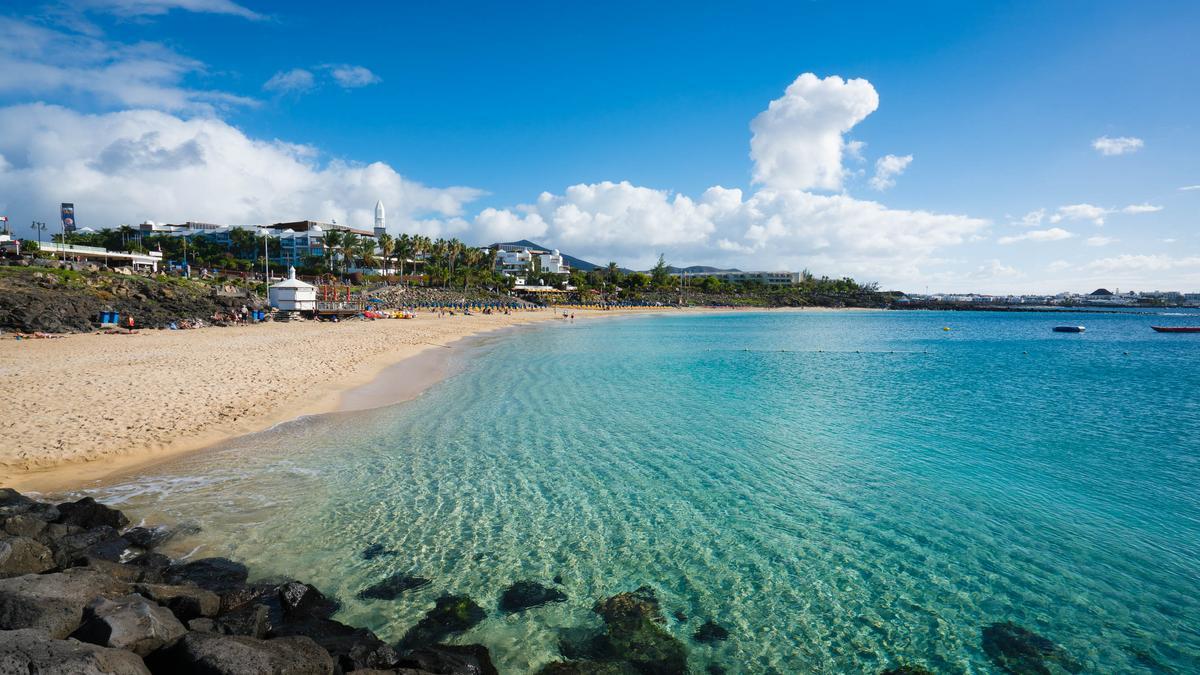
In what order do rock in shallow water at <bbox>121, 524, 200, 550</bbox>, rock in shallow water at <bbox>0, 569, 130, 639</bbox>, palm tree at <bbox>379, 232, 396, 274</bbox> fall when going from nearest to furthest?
rock in shallow water at <bbox>0, 569, 130, 639</bbox> → rock in shallow water at <bbox>121, 524, 200, 550</bbox> → palm tree at <bbox>379, 232, 396, 274</bbox>

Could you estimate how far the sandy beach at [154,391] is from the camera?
11.8 metres

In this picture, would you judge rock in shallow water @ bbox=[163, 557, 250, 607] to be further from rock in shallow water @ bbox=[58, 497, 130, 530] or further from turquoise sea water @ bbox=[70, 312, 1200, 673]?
rock in shallow water @ bbox=[58, 497, 130, 530]

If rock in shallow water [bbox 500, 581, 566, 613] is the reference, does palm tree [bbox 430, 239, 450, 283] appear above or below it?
above

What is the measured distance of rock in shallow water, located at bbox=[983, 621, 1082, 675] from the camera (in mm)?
6289

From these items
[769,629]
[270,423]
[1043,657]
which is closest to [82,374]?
[270,423]

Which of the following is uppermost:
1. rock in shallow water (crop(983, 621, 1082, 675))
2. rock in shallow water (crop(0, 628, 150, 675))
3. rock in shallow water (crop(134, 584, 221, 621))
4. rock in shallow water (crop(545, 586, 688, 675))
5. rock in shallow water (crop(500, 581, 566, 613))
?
rock in shallow water (crop(0, 628, 150, 675))

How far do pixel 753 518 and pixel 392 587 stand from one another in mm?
6368

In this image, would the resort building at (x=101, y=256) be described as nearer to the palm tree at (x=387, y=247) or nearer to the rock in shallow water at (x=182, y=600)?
the palm tree at (x=387, y=247)

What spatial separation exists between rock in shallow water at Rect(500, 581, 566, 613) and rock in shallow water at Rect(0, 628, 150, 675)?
3.90m

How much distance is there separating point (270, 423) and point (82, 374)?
8.66 m

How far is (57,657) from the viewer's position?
4.02 m

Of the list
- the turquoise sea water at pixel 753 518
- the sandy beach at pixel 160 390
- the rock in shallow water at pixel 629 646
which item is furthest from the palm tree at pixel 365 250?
the rock in shallow water at pixel 629 646

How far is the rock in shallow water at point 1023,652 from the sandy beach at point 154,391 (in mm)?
15529

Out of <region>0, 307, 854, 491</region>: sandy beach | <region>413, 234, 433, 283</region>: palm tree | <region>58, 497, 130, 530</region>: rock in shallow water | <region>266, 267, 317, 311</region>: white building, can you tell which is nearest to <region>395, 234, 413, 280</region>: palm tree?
<region>413, 234, 433, 283</region>: palm tree
